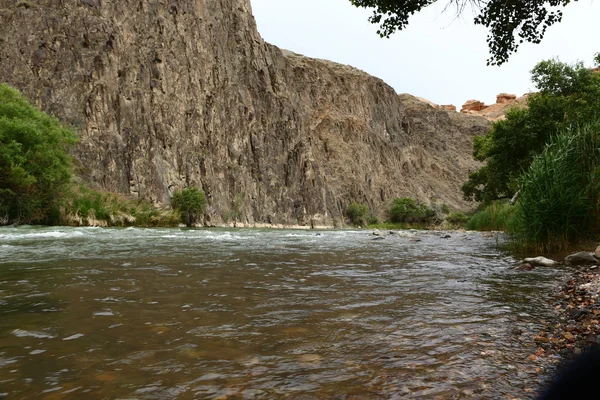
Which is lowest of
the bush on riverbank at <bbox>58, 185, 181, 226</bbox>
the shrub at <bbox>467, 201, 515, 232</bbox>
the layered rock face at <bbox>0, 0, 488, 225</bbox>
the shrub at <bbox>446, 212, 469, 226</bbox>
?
the shrub at <bbox>446, 212, 469, 226</bbox>

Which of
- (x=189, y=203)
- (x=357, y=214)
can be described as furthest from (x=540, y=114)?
(x=357, y=214)

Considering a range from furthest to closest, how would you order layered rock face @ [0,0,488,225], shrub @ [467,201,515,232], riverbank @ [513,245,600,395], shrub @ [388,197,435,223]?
shrub @ [388,197,435,223]
layered rock face @ [0,0,488,225]
shrub @ [467,201,515,232]
riverbank @ [513,245,600,395]

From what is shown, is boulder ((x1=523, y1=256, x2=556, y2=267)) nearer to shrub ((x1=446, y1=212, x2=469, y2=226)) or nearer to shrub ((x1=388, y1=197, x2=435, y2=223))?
shrub ((x1=388, y1=197, x2=435, y2=223))

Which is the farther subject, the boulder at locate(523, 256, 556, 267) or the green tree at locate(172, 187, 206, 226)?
the green tree at locate(172, 187, 206, 226)

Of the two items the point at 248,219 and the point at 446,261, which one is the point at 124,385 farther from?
the point at 248,219

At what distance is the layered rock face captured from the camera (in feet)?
170

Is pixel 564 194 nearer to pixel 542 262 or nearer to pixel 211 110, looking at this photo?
pixel 542 262

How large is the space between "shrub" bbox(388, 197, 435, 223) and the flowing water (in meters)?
96.9

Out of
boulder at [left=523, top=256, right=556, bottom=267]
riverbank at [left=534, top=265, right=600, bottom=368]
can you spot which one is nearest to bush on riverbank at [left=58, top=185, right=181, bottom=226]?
boulder at [left=523, top=256, right=556, bottom=267]

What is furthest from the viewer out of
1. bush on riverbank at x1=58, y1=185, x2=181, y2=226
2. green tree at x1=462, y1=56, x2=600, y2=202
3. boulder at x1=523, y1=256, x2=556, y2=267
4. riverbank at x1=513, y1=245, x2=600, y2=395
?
bush on riverbank at x1=58, y1=185, x2=181, y2=226

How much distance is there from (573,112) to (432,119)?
5205 inches

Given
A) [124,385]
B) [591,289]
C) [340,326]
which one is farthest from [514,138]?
[124,385]

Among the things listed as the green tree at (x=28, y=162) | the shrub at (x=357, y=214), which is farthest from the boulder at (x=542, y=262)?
the shrub at (x=357, y=214)

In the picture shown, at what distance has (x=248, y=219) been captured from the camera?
241 ft
